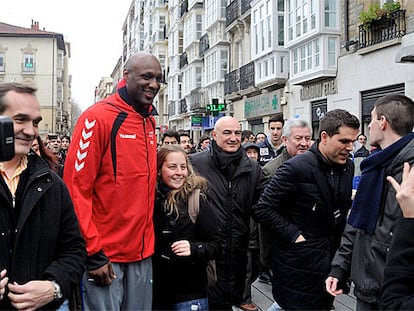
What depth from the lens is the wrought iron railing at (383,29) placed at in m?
15.6

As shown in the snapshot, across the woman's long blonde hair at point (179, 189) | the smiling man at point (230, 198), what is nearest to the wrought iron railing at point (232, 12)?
the smiling man at point (230, 198)

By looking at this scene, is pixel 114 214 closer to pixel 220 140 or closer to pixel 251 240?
pixel 220 140

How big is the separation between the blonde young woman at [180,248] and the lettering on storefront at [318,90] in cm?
1687

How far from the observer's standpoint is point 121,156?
3.34m

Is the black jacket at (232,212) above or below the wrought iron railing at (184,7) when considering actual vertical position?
below

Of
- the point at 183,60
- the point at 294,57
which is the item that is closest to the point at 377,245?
the point at 294,57

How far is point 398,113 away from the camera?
3.15 meters

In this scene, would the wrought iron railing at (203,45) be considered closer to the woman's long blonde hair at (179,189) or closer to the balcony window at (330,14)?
the balcony window at (330,14)

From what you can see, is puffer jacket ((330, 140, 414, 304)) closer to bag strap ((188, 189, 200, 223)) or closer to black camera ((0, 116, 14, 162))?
bag strap ((188, 189, 200, 223))

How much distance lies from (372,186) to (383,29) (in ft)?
49.3

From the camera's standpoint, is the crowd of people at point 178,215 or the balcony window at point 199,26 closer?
the crowd of people at point 178,215

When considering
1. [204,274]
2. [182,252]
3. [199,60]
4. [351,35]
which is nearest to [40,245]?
[182,252]

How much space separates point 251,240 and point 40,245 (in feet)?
10.3

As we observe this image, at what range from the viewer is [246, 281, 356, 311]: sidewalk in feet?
19.9
